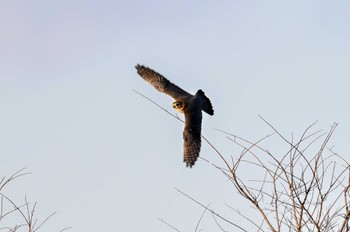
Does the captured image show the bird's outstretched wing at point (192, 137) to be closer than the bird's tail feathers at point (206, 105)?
Yes

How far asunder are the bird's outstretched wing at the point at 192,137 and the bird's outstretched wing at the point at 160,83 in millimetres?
572

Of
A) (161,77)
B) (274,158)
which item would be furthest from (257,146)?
Answer: (161,77)

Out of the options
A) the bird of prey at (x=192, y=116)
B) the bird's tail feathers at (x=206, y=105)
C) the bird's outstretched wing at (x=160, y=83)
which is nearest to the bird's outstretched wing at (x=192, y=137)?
the bird of prey at (x=192, y=116)

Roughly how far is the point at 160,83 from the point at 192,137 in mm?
1737

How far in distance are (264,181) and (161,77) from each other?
30.9 ft

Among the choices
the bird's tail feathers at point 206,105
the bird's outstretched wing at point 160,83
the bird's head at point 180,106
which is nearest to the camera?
the bird's head at point 180,106

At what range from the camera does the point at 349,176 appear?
16.5 feet

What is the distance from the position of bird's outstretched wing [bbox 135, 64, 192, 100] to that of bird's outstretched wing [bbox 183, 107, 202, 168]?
0.57 meters

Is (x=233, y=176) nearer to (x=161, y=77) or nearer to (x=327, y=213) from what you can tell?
(x=327, y=213)

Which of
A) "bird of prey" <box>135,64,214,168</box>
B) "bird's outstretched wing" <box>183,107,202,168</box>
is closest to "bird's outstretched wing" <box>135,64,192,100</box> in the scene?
"bird of prey" <box>135,64,214,168</box>

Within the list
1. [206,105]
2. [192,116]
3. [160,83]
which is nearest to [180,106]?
[192,116]

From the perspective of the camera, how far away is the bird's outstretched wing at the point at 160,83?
1388 cm

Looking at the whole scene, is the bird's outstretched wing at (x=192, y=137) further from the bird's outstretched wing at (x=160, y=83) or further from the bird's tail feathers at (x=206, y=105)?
the bird's outstretched wing at (x=160, y=83)

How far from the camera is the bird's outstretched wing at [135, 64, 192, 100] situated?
13.9 m
